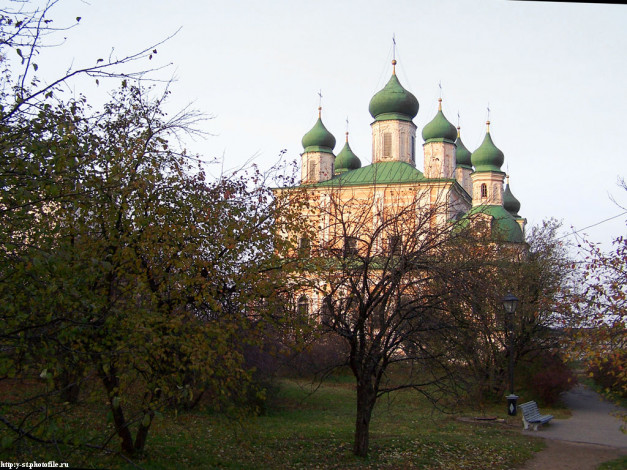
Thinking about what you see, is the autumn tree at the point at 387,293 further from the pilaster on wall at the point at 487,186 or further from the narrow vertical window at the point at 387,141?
the pilaster on wall at the point at 487,186

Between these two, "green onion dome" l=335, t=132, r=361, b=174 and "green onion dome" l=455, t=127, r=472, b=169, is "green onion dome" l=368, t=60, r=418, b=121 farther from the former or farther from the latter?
"green onion dome" l=455, t=127, r=472, b=169

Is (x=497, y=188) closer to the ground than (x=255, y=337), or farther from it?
farther from it

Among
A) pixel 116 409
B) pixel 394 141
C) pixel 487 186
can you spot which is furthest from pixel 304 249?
pixel 487 186

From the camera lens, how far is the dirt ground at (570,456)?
10.7 metres

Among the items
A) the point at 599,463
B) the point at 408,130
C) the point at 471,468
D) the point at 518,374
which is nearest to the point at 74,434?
the point at 471,468

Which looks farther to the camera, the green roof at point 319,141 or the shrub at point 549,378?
the green roof at point 319,141

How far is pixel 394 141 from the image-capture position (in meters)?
35.7

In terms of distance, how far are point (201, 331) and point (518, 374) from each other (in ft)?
58.2

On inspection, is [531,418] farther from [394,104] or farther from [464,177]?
[464,177]

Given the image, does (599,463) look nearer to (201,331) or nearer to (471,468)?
(471,468)

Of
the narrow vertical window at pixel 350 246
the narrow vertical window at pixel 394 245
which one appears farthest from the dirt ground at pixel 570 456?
the narrow vertical window at pixel 350 246

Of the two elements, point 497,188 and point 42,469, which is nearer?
point 42,469

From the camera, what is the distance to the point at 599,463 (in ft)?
36.2

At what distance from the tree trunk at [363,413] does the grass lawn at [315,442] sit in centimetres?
18
